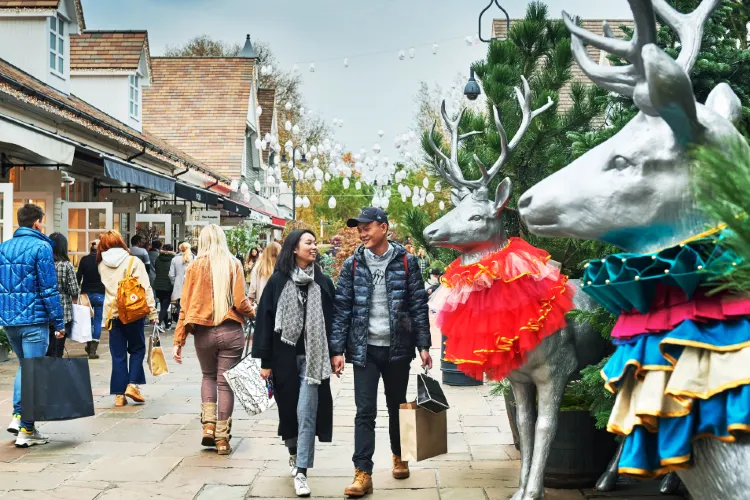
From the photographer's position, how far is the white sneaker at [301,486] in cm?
589

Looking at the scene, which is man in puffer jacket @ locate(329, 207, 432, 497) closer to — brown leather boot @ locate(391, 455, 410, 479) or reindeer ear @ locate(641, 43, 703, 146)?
brown leather boot @ locate(391, 455, 410, 479)

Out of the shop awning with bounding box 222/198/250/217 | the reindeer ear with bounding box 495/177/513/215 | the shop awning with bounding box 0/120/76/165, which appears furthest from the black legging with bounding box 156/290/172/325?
the reindeer ear with bounding box 495/177/513/215

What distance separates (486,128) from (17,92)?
26.5ft

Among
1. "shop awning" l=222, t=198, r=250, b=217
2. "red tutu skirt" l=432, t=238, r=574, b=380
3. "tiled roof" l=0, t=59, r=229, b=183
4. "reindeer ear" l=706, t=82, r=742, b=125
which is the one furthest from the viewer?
"shop awning" l=222, t=198, r=250, b=217

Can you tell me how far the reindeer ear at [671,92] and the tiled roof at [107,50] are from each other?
20668 mm

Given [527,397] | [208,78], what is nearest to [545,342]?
[527,397]

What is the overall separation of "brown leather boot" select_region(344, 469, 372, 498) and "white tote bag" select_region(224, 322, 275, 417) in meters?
1.32

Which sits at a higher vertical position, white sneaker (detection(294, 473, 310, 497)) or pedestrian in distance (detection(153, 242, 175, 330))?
pedestrian in distance (detection(153, 242, 175, 330))

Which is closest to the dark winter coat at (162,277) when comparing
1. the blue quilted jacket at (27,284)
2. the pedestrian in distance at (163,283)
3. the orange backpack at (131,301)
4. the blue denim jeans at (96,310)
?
the pedestrian in distance at (163,283)

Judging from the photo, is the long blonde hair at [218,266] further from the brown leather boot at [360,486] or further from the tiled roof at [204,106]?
the tiled roof at [204,106]

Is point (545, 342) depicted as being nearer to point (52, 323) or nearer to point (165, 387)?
point (52, 323)

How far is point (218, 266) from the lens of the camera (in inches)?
289

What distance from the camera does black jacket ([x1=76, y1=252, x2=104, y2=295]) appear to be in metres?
12.6

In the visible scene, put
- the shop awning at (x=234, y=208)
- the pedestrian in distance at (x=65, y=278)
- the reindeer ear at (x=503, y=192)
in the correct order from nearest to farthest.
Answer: the reindeer ear at (x=503, y=192), the pedestrian in distance at (x=65, y=278), the shop awning at (x=234, y=208)
